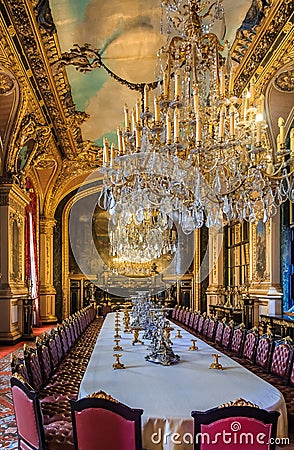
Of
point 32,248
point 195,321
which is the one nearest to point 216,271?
point 32,248

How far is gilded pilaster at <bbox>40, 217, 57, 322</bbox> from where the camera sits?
613 inches

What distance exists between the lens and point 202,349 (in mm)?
5129

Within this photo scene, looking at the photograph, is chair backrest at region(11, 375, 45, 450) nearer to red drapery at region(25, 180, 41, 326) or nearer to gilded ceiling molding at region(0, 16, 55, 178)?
gilded ceiling molding at region(0, 16, 55, 178)

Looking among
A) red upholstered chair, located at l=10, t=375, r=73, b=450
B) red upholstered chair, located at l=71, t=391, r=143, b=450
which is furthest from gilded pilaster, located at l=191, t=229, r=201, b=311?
red upholstered chair, located at l=71, t=391, r=143, b=450

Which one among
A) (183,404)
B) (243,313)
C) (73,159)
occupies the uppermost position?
(73,159)

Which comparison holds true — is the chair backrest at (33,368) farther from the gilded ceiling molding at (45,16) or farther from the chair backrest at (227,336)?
the gilded ceiling molding at (45,16)

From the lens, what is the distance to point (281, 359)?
4387 mm

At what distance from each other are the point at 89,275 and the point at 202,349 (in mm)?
11886

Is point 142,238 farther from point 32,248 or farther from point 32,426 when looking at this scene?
point 32,426

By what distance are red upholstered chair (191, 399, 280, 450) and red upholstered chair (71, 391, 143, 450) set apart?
0.32m

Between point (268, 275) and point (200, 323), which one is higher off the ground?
point (268, 275)

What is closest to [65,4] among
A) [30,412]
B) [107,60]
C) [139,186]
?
[107,60]

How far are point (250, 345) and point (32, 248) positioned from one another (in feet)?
33.2

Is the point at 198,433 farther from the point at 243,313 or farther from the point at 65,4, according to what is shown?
the point at 243,313
